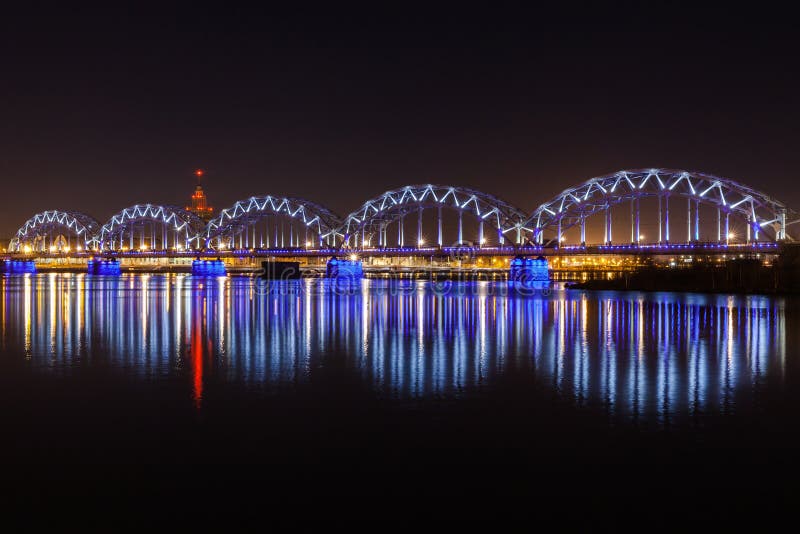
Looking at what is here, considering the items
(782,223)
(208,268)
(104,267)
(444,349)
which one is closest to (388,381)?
(444,349)

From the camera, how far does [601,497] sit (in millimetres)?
7066

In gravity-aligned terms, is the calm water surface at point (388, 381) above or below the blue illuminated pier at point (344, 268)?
below

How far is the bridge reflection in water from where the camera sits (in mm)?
12438

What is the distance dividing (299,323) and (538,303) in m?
15.4

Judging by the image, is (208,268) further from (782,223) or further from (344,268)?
(782,223)

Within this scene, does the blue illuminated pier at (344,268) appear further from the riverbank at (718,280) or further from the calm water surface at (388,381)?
the calm water surface at (388,381)

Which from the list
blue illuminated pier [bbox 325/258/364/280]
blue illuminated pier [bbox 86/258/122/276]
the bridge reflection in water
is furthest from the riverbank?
blue illuminated pier [bbox 86/258/122/276]

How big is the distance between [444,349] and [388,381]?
452cm

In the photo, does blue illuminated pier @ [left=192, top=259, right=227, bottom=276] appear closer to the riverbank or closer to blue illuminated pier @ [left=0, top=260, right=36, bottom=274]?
blue illuminated pier @ [left=0, top=260, right=36, bottom=274]

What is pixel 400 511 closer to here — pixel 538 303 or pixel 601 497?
pixel 601 497

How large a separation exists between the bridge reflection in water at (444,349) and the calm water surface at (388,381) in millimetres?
58

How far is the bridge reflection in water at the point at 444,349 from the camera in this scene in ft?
40.8

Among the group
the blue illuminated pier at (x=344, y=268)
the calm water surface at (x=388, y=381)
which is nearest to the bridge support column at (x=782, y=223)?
the blue illuminated pier at (x=344, y=268)

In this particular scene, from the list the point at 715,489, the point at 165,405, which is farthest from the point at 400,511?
the point at 165,405
